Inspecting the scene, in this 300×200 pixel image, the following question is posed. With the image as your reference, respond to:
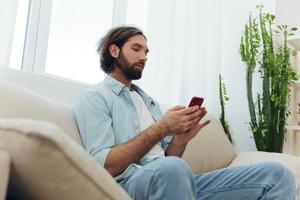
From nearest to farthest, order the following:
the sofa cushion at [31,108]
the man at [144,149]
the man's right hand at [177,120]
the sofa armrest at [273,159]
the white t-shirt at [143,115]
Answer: the man at [144,149]
the sofa cushion at [31,108]
the man's right hand at [177,120]
the white t-shirt at [143,115]
the sofa armrest at [273,159]

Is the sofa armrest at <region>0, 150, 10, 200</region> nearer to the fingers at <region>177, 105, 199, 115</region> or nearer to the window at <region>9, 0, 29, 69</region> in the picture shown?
the fingers at <region>177, 105, 199, 115</region>

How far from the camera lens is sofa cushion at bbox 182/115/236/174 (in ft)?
6.07

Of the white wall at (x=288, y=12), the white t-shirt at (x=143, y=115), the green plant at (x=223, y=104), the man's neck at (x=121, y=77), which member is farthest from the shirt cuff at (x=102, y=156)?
the white wall at (x=288, y=12)

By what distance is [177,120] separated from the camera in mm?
1283

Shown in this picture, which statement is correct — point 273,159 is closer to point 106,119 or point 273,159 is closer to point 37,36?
point 106,119

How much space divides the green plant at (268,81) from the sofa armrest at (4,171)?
1.94 meters

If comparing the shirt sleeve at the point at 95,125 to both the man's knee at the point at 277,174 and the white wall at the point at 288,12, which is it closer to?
the man's knee at the point at 277,174

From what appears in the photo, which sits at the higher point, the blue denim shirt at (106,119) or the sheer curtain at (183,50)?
the sheer curtain at (183,50)

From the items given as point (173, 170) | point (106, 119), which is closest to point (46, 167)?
point (173, 170)

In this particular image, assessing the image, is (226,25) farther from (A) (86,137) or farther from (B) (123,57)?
(A) (86,137)

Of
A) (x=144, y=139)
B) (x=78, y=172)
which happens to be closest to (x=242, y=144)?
(x=144, y=139)

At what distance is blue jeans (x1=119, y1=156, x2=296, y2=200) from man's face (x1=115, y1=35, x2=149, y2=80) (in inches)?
21.6

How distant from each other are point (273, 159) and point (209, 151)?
A: 323 mm

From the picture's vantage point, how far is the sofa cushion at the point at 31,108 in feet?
3.77
